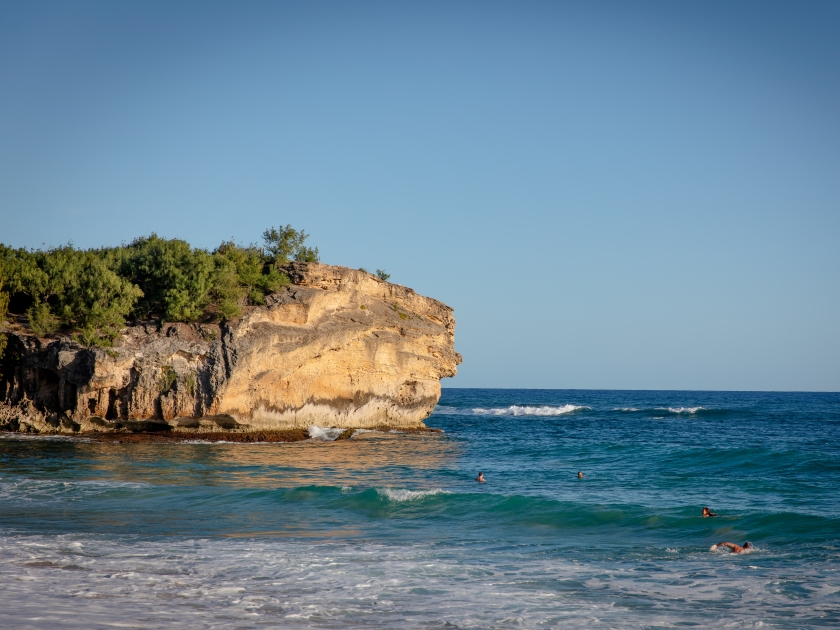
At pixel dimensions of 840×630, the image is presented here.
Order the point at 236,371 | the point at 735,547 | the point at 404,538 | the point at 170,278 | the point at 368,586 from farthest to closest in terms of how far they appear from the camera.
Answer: the point at 170,278 → the point at 236,371 → the point at 404,538 → the point at 735,547 → the point at 368,586

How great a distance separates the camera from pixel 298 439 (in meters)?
35.5

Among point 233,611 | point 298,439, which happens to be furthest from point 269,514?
point 298,439

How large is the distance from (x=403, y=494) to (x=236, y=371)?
15.4 metres

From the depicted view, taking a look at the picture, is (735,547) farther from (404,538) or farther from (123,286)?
(123,286)

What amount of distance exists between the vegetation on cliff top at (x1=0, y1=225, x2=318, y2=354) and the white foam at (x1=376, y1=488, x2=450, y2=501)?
56.5 ft

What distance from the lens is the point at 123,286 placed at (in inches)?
1388

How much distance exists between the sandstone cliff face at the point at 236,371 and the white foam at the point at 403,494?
14.9 metres

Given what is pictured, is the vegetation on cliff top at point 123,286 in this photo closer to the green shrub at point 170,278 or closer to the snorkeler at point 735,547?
the green shrub at point 170,278

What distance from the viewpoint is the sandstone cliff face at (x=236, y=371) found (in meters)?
33.2

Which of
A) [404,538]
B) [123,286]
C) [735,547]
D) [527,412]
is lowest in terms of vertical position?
[527,412]

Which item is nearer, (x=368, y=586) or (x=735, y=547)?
(x=368, y=586)

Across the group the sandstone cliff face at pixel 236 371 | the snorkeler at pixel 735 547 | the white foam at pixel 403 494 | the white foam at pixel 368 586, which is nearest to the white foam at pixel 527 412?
the sandstone cliff face at pixel 236 371

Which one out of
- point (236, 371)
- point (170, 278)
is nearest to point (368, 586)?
point (236, 371)

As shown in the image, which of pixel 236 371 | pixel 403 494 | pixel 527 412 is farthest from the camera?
pixel 527 412
